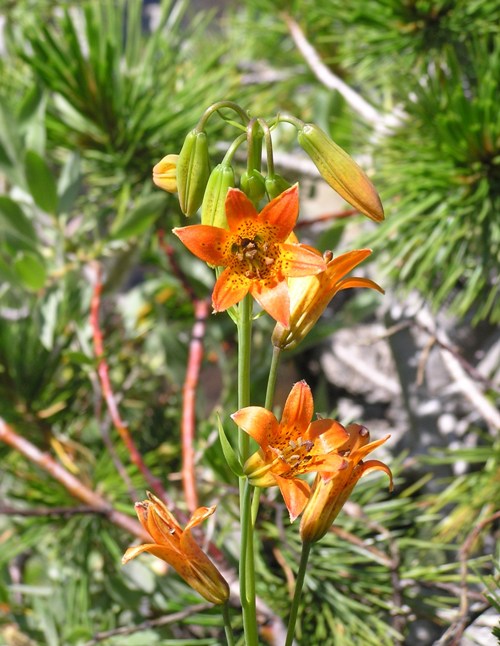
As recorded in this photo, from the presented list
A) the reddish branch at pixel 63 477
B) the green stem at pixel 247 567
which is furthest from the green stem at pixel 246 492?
the reddish branch at pixel 63 477

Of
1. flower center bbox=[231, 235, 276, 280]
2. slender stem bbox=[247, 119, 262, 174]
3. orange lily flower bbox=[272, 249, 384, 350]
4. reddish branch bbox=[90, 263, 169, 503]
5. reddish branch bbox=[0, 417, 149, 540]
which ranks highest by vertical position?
slender stem bbox=[247, 119, 262, 174]

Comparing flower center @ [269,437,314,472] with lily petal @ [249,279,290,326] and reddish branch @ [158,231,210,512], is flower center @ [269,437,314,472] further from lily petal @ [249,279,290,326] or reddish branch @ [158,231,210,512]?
reddish branch @ [158,231,210,512]

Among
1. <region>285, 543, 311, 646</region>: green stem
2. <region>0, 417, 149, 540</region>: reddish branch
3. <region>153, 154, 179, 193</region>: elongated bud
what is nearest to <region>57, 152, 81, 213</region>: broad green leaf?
<region>0, 417, 149, 540</region>: reddish branch

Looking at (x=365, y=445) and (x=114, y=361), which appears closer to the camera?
(x=365, y=445)

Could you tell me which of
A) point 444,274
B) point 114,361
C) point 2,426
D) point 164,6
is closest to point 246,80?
point 164,6

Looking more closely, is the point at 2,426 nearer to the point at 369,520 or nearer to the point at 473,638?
the point at 369,520

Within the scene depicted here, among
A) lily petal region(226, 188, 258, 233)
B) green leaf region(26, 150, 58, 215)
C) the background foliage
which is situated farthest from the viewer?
green leaf region(26, 150, 58, 215)

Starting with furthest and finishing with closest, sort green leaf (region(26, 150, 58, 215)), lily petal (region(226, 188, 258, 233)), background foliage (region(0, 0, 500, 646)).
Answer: green leaf (region(26, 150, 58, 215)), background foliage (region(0, 0, 500, 646)), lily petal (region(226, 188, 258, 233))
